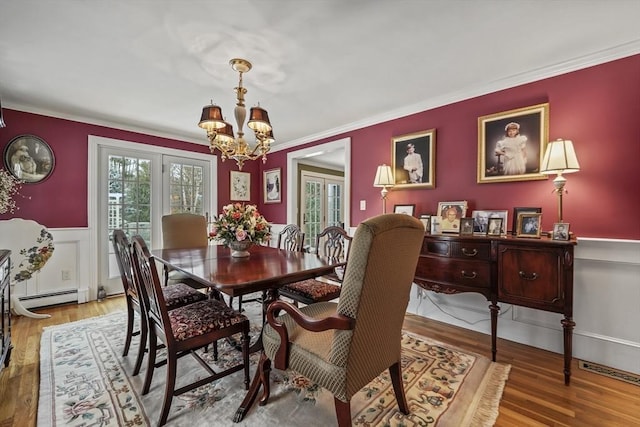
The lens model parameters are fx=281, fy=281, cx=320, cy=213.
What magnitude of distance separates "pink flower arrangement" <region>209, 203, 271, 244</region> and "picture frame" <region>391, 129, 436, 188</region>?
173 cm

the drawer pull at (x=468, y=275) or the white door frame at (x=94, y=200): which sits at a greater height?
the white door frame at (x=94, y=200)

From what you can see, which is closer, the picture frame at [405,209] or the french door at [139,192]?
the picture frame at [405,209]

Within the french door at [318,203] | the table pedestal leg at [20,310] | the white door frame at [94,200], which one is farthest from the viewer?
the french door at [318,203]

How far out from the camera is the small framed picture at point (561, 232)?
191 centimetres

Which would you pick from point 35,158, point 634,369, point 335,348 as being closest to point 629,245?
point 634,369

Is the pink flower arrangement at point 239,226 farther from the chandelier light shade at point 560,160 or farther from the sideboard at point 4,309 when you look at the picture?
the chandelier light shade at point 560,160

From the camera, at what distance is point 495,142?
253cm

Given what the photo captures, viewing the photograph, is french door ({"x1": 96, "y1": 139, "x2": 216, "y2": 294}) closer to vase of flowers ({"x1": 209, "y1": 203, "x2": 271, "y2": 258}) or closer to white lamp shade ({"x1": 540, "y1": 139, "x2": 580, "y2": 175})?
vase of flowers ({"x1": 209, "y1": 203, "x2": 271, "y2": 258})

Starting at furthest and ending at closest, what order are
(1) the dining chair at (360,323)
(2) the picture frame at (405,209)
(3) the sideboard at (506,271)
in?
(2) the picture frame at (405,209) → (3) the sideboard at (506,271) → (1) the dining chair at (360,323)

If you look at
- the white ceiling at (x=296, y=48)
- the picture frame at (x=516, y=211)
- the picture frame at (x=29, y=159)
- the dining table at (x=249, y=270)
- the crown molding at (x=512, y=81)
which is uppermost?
the white ceiling at (x=296, y=48)

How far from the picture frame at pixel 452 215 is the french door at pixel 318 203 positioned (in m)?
2.83

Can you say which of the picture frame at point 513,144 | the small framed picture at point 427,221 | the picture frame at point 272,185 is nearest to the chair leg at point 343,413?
the small framed picture at point 427,221

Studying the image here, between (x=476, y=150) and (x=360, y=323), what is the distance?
225 centimetres

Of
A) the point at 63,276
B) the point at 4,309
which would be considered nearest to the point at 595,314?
the point at 4,309
